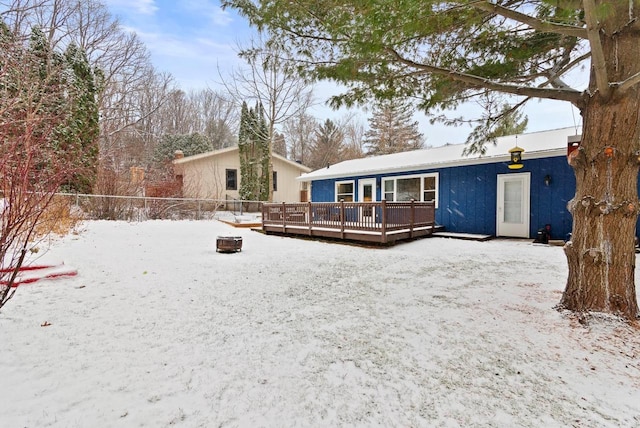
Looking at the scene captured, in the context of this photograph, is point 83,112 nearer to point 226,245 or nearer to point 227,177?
point 227,177

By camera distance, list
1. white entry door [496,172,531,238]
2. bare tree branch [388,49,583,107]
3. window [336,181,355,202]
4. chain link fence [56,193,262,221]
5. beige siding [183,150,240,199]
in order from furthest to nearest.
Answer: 1. beige siding [183,150,240,199]
2. window [336,181,355,202]
3. chain link fence [56,193,262,221]
4. white entry door [496,172,531,238]
5. bare tree branch [388,49,583,107]

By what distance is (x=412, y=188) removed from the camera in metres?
10.8

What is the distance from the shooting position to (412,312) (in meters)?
3.34

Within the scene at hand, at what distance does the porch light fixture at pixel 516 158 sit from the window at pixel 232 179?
592 inches

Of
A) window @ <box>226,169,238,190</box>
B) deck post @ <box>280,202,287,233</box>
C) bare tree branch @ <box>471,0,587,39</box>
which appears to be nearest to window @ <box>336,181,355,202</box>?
deck post @ <box>280,202,287,233</box>

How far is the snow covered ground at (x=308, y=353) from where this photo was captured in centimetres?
181

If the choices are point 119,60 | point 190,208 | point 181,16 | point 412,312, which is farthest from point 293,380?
point 119,60

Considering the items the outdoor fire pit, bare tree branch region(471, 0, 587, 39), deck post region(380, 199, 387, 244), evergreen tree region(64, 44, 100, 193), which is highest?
evergreen tree region(64, 44, 100, 193)

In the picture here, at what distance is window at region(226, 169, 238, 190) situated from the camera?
18.8m

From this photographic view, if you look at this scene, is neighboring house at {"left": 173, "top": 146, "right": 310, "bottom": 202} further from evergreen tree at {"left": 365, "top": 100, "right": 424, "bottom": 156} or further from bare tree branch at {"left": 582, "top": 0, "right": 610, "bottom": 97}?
bare tree branch at {"left": 582, "top": 0, "right": 610, "bottom": 97}

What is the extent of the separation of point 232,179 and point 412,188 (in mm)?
12091

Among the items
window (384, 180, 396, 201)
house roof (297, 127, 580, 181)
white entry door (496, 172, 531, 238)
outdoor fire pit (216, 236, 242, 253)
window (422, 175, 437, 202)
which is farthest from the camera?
window (384, 180, 396, 201)

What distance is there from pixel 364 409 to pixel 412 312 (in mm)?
1674

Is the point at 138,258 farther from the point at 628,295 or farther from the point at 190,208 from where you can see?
the point at 190,208
